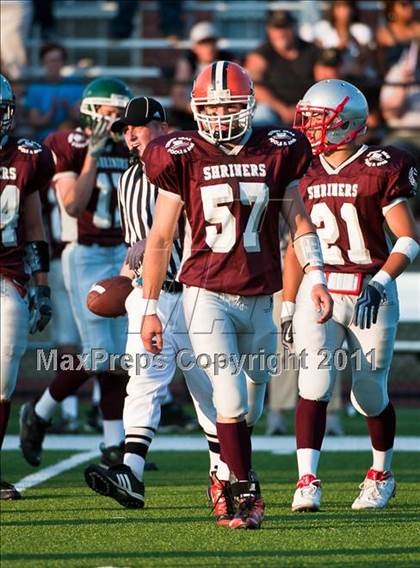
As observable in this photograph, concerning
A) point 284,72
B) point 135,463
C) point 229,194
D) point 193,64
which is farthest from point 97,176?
point 193,64

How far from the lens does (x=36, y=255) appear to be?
6238 mm

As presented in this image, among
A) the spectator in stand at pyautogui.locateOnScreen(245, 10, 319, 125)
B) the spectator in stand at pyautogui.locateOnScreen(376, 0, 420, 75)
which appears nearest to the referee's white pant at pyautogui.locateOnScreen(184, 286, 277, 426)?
the spectator in stand at pyautogui.locateOnScreen(245, 10, 319, 125)

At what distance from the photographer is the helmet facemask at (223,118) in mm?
5238

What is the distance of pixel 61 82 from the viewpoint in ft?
40.4

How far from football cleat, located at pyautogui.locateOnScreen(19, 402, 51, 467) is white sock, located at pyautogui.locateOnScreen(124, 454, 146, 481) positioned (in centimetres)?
178

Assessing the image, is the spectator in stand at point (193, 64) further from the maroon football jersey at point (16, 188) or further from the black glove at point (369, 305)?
the black glove at point (369, 305)

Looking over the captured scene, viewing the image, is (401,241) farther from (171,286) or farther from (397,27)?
(397,27)

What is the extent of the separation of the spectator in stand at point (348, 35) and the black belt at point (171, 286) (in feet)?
23.1

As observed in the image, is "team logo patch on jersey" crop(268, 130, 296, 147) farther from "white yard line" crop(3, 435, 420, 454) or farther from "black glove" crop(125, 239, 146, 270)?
"white yard line" crop(3, 435, 420, 454)

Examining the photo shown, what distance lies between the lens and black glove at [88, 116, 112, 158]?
293 inches

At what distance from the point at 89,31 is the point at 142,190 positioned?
9.15 metres

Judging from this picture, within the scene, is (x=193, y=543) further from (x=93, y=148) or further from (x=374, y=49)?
(x=374, y=49)

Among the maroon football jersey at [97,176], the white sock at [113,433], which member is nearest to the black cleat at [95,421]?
the maroon football jersey at [97,176]

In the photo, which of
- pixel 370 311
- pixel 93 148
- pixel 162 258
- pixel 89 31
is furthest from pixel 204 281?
pixel 89 31
